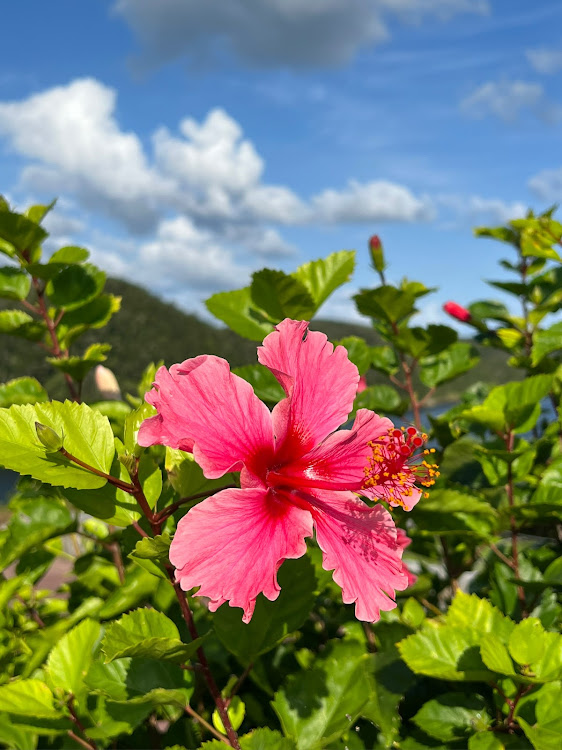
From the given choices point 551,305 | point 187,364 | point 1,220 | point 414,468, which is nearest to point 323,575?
point 414,468

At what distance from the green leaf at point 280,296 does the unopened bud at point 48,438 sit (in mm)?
690

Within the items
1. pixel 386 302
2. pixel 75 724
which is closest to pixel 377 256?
pixel 386 302

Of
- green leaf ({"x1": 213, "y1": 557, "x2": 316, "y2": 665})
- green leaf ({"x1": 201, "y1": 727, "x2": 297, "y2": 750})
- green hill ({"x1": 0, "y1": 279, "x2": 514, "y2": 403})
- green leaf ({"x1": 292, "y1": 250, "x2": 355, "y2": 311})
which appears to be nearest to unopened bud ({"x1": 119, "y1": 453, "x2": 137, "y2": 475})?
green leaf ({"x1": 213, "y1": 557, "x2": 316, "y2": 665})

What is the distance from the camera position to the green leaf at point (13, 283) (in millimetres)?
2080

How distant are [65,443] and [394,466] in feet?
1.85

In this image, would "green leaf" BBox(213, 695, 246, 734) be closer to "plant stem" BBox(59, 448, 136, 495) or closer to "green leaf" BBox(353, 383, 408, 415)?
"plant stem" BBox(59, 448, 136, 495)

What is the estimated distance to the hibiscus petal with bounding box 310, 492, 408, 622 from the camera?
1.01 metres

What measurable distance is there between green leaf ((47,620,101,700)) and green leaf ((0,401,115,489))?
603 mm

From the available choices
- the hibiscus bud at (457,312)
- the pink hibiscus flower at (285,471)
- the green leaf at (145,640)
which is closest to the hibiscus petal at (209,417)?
the pink hibiscus flower at (285,471)

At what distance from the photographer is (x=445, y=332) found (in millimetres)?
2090

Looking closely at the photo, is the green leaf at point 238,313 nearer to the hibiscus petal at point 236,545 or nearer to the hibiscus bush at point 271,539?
the hibiscus bush at point 271,539

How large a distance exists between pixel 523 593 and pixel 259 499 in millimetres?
1183

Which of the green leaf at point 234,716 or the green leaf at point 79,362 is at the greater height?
the green leaf at point 79,362

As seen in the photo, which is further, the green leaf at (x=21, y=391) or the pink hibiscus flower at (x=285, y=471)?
the green leaf at (x=21, y=391)
